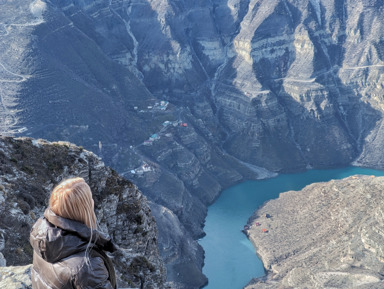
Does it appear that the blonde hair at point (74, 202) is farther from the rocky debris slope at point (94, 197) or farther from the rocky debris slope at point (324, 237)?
the rocky debris slope at point (324, 237)

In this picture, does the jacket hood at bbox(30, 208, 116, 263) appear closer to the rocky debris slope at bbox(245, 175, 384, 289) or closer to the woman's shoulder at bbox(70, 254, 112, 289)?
the woman's shoulder at bbox(70, 254, 112, 289)

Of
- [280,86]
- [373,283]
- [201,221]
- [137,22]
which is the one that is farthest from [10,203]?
[137,22]

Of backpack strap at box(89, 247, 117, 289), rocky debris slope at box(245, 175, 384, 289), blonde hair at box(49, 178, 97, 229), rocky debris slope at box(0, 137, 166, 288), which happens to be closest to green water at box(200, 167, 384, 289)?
rocky debris slope at box(245, 175, 384, 289)

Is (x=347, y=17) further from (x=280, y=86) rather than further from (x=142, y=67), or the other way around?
(x=142, y=67)

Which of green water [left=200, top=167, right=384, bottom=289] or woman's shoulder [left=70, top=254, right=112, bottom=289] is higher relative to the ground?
woman's shoulder [left=70, top=254, right=112, bottom=289]

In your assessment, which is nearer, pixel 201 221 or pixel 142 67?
pixel 201 221

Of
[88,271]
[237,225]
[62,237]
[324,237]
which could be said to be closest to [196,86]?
[237,225]

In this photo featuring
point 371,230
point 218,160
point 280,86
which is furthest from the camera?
point 280,86
